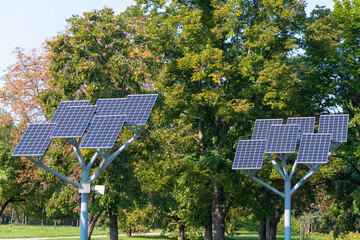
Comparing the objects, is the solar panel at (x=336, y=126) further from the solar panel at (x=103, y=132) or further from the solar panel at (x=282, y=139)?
the solar panel at (x=103, y=132)

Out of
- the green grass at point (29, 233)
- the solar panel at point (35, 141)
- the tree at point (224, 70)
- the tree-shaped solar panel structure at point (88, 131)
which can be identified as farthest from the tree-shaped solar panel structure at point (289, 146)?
the green grass at point (29, 233)

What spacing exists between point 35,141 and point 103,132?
2.45 meters

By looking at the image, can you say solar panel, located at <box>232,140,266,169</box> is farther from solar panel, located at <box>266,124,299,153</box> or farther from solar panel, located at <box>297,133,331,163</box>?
solar panel, located at <box>297,133,331,163</box>

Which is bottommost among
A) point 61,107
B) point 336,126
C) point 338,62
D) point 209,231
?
point 209,231

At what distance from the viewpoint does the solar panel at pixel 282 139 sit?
71.9 ft

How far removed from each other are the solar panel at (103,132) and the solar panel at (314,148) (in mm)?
8677

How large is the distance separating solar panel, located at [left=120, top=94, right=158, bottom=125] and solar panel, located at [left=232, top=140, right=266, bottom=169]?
232 inches

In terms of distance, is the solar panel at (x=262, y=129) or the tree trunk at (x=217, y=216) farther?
the tree trunk at (x=217, y=216)

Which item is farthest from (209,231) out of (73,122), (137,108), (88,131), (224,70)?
(73,122)

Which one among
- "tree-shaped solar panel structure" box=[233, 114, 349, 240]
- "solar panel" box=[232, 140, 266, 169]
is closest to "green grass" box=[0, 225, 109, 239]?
"solar panel" box=[232, 140, 266, 169]

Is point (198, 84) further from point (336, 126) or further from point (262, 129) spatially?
point (336, 126)

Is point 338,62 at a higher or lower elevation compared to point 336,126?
higher

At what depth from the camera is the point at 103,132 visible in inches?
673

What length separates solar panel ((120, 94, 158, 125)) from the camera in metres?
17.9
